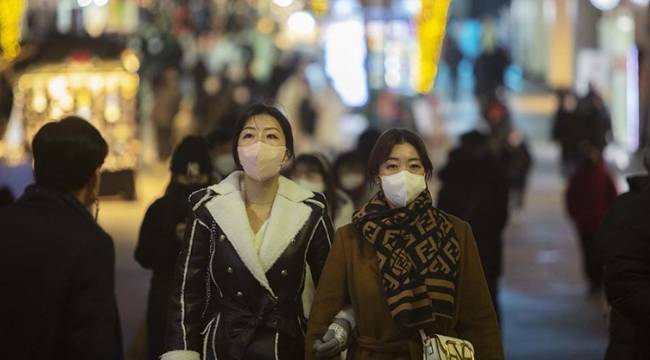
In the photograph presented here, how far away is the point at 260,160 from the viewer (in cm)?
662

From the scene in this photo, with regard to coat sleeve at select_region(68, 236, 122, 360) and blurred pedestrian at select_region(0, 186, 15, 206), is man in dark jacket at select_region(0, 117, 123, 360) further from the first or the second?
blurred pedestrian at select_region(0, 186, 15, 206)

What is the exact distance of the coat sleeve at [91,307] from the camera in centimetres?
495

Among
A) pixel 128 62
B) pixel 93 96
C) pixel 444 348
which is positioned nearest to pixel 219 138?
pixel 444 348

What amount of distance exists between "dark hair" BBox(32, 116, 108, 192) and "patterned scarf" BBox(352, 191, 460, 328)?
4.60ft

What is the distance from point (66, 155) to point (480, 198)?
6529 mm

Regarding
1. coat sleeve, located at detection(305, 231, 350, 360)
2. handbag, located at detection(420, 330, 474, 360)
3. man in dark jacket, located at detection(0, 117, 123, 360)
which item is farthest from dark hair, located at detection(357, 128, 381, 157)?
man in dark jacket, located at detection(0, 117, 123, 360)

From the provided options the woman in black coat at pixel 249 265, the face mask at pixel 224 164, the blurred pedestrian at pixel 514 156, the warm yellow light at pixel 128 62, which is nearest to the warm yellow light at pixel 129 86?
the warm yellow light at pixel 128 62

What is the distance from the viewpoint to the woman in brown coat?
6.12m

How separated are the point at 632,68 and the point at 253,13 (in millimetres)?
26652

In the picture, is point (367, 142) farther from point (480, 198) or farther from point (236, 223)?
point (236, 223)

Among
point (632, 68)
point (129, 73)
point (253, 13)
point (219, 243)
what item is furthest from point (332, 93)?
point (219, 243)

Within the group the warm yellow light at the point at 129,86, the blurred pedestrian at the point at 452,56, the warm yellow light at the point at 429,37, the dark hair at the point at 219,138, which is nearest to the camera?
the dark hair at the point at 219,138

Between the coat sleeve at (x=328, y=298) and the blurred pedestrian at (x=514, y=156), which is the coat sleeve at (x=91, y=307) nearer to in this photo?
the coat sleeve at (x=328, y=298)

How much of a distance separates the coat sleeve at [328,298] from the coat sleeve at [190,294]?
53cm
